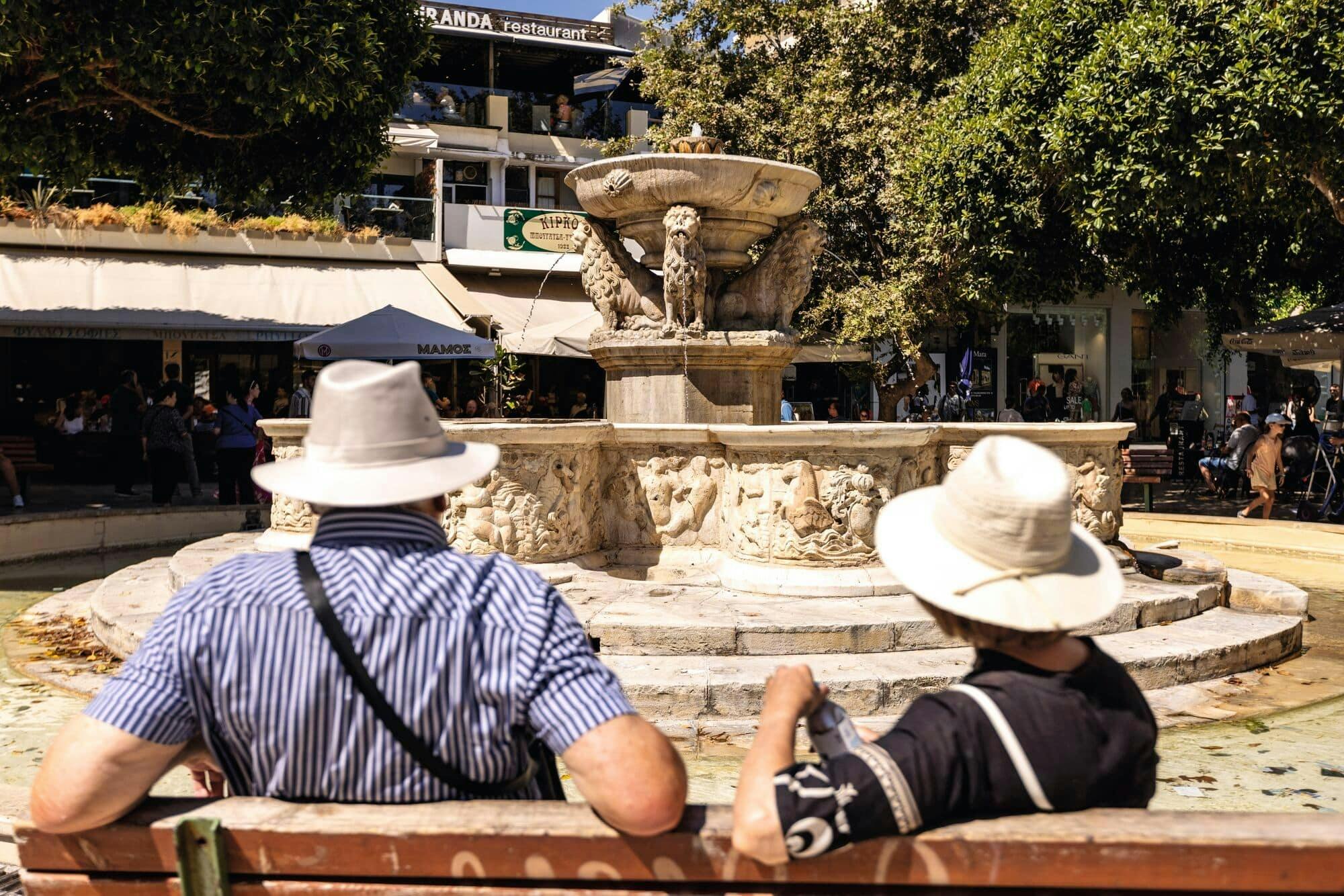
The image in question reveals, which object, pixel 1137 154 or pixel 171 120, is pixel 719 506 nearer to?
pixel 1137 154

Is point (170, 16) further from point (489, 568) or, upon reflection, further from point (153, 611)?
point (489, 568)

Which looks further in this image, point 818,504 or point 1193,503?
point 1193,503

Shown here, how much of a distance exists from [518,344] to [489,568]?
1742cm

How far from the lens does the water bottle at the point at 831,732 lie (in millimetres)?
1949

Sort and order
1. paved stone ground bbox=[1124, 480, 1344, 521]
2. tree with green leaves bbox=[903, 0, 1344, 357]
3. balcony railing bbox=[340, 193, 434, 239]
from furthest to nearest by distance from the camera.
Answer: balcony railing bbox=[340, 193, 434, 239] < paved stone ground bbox=[1124, 480, 1344, 521] < tree with green leaves bbox=[903, 0, 1344, 357]

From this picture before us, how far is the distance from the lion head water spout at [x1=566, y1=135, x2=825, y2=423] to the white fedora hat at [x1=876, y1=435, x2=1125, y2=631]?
6056mm

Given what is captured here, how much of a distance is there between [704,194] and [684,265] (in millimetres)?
504

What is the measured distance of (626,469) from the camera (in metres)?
7.35

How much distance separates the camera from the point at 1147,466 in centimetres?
1397

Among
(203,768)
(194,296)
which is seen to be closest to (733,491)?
(203,768)

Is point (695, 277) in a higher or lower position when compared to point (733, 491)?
higher

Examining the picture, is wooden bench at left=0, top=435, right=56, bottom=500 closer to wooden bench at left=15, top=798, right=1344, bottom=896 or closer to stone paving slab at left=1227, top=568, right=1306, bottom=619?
stone paving slab at left=1227, top=568, right=1306, bottom=619

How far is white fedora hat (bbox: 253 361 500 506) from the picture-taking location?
1897 millimetres

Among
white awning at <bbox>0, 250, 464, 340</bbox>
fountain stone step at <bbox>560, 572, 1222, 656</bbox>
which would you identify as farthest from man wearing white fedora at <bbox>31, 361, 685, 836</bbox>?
white awning at <bbox>0, 250, 464, 340</bbox>
